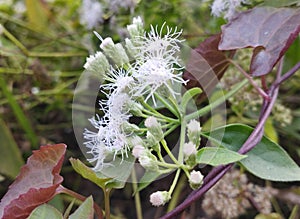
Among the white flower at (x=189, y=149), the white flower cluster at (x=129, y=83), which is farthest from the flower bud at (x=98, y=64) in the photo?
the white flower at (x=189, y=149)

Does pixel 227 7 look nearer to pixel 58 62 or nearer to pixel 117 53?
pixel 117 53

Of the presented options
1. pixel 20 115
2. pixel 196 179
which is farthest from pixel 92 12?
pixel 196 179

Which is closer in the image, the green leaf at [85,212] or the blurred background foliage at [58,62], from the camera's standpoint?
the green leaf at [85,212]

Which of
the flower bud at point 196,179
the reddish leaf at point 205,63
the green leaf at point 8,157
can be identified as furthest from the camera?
the green leaf at point 8,157

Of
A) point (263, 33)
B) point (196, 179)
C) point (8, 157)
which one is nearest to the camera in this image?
point (196, 179)

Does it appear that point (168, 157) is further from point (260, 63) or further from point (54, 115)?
point (54, 115)

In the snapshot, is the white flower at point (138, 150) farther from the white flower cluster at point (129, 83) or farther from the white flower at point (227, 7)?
the white flower at point (227, 7)
